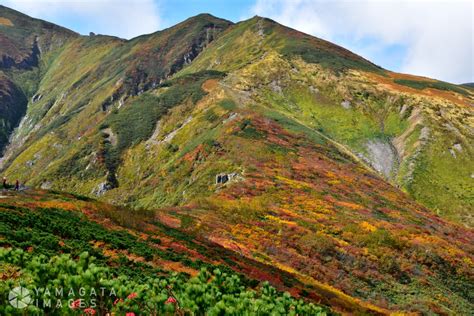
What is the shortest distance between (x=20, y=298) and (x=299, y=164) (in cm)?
6642

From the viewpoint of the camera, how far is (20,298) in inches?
270

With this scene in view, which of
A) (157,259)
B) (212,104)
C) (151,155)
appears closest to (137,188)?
(151,155)

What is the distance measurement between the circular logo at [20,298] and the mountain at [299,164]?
1013 inches

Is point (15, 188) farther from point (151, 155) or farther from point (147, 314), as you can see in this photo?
point (151, 155)

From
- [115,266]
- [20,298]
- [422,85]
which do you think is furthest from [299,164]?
[422,85]

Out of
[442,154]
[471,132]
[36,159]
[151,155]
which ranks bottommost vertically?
[36,159]

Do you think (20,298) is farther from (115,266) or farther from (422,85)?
(422,85)

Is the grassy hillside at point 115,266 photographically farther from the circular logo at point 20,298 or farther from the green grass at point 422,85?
the green grass at point 422,85

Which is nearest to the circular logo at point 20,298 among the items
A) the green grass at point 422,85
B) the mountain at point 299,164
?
the mountain at point 299,164

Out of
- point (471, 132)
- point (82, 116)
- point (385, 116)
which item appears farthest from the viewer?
point (82, 116)

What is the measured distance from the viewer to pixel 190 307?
7.51m

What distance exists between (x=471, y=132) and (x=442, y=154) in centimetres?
1875

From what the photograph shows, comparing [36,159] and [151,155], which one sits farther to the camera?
[36,159]

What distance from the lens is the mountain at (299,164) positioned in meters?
43.4
